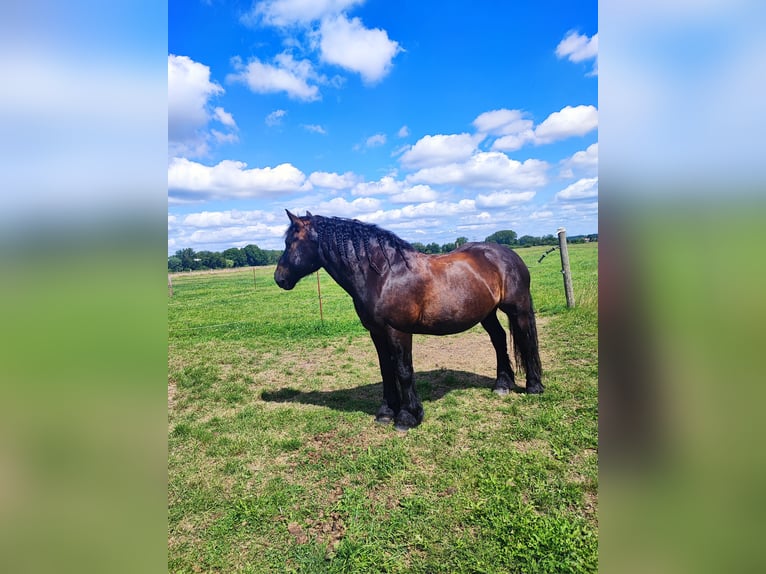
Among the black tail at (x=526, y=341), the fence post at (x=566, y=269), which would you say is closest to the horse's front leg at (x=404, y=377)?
the black tail at (x=526, y=341)

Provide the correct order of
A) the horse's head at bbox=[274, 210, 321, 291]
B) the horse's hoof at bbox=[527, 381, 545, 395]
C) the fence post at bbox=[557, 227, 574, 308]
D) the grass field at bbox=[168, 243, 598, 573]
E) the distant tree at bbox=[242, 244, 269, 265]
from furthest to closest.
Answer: the distant tree at bbox=[242, 244, 269, 265]
the fence post at bbox=[557, 227, 574, 308]
the horse's hoof at bbox=[527, 381, 545, 395]
the horse's head at bbox=[274, 210, 321, 291]
the grass field at bbox=[168, 243, 598, 573]

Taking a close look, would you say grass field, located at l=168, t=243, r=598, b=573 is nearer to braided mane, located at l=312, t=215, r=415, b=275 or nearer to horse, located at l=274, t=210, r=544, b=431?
horse, located at l=274, t=210, r=544, b=431

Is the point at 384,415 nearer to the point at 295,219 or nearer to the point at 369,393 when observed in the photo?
the point at 369,393

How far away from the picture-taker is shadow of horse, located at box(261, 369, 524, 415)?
5098 mm

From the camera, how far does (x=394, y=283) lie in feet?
13.4

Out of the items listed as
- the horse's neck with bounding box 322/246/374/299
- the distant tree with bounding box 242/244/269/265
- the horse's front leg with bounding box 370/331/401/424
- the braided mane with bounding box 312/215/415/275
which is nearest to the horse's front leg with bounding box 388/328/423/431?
the horse's front leg with bounding box 370/331/401/424

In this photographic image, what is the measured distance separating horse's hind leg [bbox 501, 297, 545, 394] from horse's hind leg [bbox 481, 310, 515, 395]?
0.64 feet

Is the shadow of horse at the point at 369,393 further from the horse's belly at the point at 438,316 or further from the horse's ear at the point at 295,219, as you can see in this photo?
the horse's ear at the point at 295,219

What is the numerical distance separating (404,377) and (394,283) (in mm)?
1134

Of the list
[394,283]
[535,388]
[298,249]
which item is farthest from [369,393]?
[298,249]

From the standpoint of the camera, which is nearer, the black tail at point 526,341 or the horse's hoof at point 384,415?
the horse's hoof at point 384,415

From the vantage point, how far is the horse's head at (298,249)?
437 cm

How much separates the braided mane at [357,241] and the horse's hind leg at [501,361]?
6.04 ft
